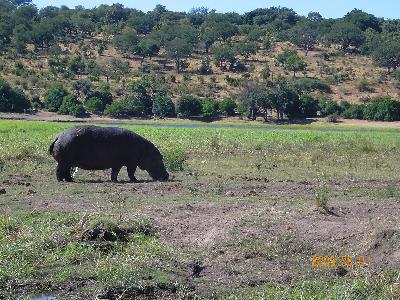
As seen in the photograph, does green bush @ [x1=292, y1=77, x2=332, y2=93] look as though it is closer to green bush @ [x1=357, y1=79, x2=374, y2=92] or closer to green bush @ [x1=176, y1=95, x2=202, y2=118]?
green bush @ [x1=357, y1=79, x2=374, y2=92]

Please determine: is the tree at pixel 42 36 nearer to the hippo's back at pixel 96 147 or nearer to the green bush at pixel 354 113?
the green bush at pixel 354 113

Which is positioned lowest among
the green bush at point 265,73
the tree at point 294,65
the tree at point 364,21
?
the green bush at point 265,73

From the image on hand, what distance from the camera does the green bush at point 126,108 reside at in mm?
60344

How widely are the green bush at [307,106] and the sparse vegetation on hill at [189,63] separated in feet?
1.01

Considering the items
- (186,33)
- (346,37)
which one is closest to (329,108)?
(346,37)

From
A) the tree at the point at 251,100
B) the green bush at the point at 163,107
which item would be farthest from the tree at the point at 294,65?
the green bush at the point at 163,107

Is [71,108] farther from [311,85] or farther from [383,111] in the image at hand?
[383,111]

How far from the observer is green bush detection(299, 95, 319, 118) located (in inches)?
2489

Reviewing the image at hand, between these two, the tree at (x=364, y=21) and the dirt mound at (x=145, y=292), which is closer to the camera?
the dirt mound at (x=145, y=292)

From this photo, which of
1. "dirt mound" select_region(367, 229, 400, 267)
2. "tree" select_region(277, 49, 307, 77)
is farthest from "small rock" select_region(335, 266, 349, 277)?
"tree" select_region(277, 49, 307, 77)

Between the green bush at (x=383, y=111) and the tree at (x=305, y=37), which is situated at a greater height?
the tree at (x=305, y=37)

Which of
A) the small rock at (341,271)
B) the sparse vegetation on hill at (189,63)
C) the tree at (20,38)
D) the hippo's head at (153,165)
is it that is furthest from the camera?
the tree at (20,38)

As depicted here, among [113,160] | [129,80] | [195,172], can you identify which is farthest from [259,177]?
[129,80]

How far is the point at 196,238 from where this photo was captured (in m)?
12.2
